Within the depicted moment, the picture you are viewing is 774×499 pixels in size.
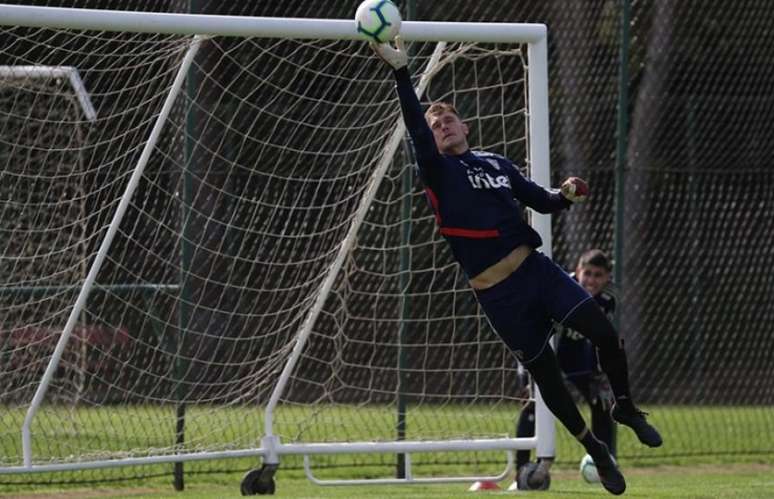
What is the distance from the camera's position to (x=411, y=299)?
39.4 feet

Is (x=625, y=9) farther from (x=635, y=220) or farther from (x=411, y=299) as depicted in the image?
(x=635, y=220)

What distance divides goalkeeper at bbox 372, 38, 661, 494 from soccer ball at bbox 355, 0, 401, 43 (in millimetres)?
426

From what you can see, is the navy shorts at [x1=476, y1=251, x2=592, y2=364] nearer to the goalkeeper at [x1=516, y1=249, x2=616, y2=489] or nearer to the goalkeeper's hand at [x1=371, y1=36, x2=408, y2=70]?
the goalkeeper's hand at [x1=371, y1=36, x2=408, y2=70]

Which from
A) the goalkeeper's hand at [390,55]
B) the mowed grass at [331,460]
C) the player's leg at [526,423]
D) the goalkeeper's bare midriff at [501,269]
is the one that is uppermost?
the goalkeeper's hand at [390,55]

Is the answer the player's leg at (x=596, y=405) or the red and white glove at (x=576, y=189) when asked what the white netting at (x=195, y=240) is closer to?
the player's leg at (x=596, y=405)

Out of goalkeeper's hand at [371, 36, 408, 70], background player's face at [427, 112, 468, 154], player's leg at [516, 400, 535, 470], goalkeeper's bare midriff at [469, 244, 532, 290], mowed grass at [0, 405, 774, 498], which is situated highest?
goalkeeper's hand at [371, 36, 408, 70]

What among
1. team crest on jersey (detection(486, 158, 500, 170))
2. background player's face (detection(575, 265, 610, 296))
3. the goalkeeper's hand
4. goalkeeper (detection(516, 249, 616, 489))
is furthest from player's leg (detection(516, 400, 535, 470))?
the goalkeeper's hand

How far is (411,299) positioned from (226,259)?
2.04 metres

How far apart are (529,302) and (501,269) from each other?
23cm

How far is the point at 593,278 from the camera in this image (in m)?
10.3

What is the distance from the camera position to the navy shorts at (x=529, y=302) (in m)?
8.08

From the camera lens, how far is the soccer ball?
7.53 m

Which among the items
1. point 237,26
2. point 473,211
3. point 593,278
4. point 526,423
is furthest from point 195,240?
point 473,211

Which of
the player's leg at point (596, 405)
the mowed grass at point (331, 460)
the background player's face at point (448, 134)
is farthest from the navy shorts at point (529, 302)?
the player's leg at point (596, 405)
